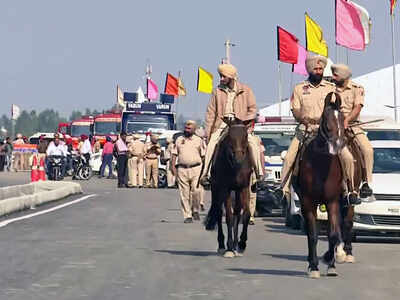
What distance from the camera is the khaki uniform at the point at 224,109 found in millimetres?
16375

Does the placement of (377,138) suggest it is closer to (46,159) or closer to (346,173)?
(346,173)

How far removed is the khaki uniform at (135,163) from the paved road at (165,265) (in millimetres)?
22178

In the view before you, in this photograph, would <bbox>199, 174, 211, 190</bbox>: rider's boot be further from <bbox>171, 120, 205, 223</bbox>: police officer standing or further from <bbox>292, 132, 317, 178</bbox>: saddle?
<bbox>171, 120, 205, 223</bbox>: police officer standing

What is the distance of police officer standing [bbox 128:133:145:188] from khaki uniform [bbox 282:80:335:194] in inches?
1189

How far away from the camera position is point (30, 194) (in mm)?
30938

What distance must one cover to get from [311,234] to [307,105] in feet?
6.06

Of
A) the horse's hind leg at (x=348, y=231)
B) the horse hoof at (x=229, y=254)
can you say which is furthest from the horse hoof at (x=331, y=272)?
the horse hoof at (x=229, y=254)

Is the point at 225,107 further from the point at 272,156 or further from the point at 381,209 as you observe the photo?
the point at 272,156

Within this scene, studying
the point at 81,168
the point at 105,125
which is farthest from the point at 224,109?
the point at 105,125

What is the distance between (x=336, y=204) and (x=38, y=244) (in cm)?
486

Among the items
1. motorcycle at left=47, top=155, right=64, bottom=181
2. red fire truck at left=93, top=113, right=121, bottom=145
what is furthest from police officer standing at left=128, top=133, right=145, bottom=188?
red fire truck at left=93, top=113, right=121, bottom=145

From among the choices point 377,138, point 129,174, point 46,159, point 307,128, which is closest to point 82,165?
point 46,159

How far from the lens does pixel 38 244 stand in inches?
667

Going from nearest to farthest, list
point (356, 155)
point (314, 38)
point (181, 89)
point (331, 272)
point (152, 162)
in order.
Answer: point (331, 272)
point (356, 155)
point (152, 162)
point (314, 38)
point (181, 89)
